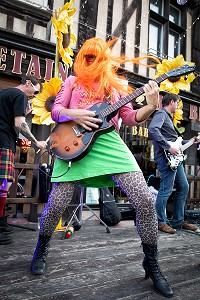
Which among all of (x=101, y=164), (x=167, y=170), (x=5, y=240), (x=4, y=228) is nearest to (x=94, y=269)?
(x=101, y=164)

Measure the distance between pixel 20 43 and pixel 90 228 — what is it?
4.08 metres

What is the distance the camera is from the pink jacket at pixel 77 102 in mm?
2086

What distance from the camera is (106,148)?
1978 millimetres

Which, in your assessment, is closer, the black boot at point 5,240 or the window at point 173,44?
the black boot at point 5,240

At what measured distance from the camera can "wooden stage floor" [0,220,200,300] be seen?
5.53ft

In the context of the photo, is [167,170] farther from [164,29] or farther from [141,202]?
[164,29]

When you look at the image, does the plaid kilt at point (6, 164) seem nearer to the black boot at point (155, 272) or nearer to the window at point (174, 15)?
the black boot at point (155, 272)

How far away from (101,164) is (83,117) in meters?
0.37

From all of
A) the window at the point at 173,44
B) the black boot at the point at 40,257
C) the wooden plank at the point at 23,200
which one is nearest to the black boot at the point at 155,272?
the black boot at the point at 40,257

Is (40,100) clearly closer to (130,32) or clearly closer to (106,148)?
(106,148)

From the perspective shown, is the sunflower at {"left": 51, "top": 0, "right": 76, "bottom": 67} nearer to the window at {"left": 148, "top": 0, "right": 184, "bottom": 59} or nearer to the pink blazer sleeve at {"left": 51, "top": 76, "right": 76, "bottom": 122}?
the pink blazer sleeve at {"left": 51, "top": 76, "right": 76, "bottom": 122}

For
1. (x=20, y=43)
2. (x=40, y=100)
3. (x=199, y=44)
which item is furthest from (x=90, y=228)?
(x=199, y=44)

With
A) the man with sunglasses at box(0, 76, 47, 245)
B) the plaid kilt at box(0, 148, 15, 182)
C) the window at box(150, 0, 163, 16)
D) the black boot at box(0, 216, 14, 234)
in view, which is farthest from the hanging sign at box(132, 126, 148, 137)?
the black boot at box(0, 216, 14, 234)

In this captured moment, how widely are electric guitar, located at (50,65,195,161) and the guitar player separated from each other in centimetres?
187
